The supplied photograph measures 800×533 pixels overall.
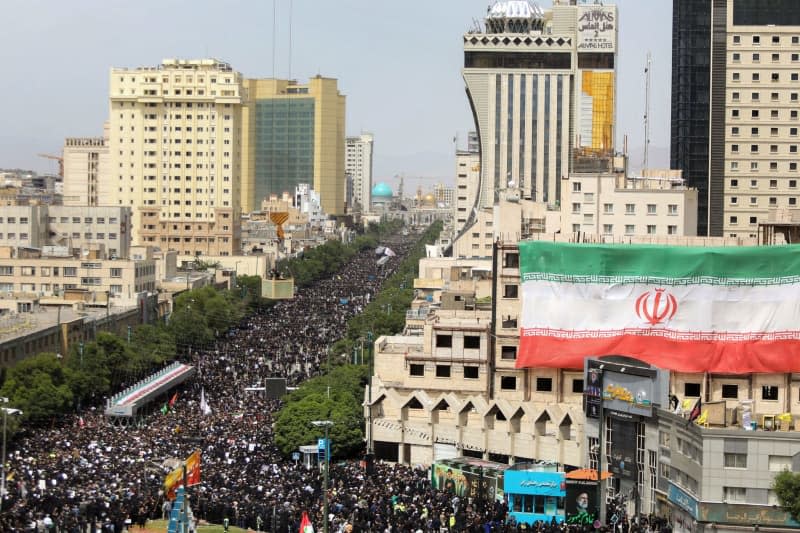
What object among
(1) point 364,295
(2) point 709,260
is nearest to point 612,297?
(2) point 709,260

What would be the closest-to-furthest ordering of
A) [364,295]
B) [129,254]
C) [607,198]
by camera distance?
[607,198]
[129,254]
[364,295]

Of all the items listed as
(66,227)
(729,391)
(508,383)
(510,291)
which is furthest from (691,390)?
(66,227)

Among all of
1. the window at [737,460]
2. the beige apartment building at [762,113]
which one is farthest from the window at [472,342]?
the beige apartment building at [762,113]

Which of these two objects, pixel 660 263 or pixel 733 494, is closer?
pixel 733 494

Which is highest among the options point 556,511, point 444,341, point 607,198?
point 607,198

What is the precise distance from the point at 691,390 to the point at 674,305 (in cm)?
419

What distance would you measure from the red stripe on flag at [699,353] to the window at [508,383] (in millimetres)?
4387

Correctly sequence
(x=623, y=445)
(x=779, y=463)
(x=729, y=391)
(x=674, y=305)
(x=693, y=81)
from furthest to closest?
(x=693, y=81), (x=729, y=391), (x=674, y=305), (x=623, y=445), (x=779, y=463)

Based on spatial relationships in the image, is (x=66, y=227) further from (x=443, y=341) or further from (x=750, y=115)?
(x=443, y=341)

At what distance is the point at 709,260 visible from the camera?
243 ft

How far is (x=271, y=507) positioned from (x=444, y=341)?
22.3 metres

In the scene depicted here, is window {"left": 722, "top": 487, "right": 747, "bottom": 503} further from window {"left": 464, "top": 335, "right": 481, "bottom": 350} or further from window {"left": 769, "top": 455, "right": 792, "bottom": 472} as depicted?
window {"left": 464, "top": 335, "right": 481, "bottom": 350}

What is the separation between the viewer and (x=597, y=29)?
7229 inches

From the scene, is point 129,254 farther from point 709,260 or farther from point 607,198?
point 709,260
